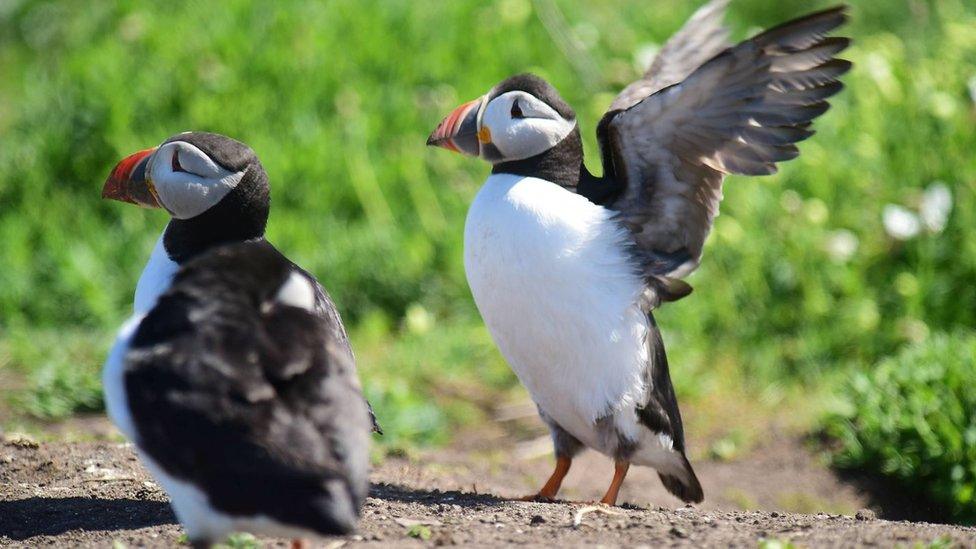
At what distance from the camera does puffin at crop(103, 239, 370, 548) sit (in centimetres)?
340

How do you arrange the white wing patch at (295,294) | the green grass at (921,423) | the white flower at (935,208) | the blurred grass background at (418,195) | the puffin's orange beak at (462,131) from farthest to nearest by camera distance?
the white flower at (935,208) → the blurred grass background at (418,195) → the green grass at (921,423) → the puffin's orange beak at (462,131) → the white wing patch at (295,294)

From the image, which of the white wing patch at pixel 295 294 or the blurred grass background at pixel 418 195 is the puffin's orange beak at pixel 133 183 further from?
the blurred grass background at pixel 418 195

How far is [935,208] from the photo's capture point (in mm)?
7836

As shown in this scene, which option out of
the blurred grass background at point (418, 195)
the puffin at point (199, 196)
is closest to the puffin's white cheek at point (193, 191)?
the puffin at point (199, 196)

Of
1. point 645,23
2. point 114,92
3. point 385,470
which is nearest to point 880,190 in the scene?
point 645,23

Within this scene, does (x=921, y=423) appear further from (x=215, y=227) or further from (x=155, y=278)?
(x=155, y=278)

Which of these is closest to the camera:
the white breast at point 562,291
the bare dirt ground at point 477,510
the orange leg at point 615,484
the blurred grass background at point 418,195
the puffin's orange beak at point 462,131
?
the bare dirt ground at point 477,510

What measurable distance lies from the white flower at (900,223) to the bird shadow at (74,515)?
488 cm

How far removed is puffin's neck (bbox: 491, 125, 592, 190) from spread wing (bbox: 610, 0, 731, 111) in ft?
3.10

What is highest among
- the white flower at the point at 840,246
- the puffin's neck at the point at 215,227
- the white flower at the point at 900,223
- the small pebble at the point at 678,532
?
the puffin's neck at the point at 215,227

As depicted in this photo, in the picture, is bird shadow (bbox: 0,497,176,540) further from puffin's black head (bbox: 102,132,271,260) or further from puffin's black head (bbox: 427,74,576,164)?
puffin's black head (bbox: 427,74,576,164)

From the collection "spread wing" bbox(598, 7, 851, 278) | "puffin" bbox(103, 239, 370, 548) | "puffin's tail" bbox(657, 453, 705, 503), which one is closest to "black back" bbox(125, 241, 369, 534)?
"puffin" bbox(103, 239, 370, 548)

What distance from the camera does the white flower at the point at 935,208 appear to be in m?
7.83

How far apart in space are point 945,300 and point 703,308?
1452mm
